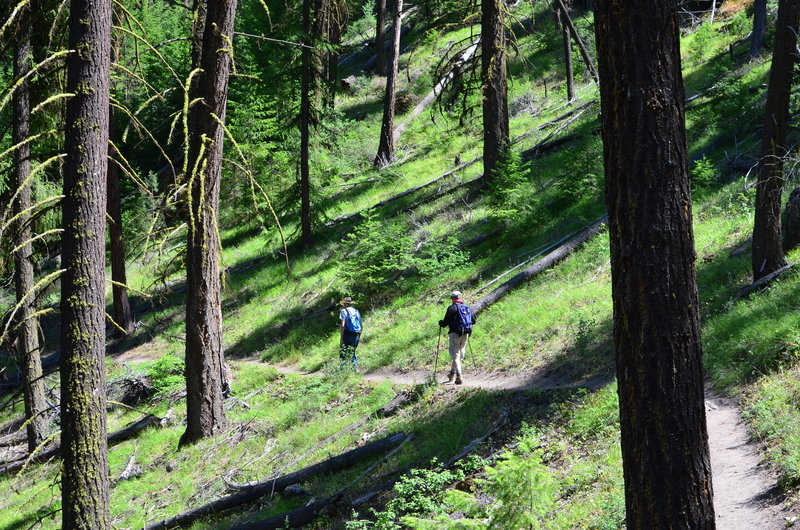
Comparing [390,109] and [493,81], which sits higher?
[493,81]

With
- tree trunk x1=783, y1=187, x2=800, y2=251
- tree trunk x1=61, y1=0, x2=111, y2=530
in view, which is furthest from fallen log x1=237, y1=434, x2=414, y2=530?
tree trunk x1=783, y1=187, x2=800, y2=251

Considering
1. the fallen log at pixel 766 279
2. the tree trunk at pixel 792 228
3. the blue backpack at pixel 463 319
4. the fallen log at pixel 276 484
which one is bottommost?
the fallen log at pixel 276 484

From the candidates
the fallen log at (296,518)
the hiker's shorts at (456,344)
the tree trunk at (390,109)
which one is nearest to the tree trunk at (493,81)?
the hiker's shorts at (456,344)

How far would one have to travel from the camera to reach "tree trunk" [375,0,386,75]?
3841cm

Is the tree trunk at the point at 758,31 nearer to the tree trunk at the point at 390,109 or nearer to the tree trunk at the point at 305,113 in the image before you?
the tree trunk at the point at 390,109

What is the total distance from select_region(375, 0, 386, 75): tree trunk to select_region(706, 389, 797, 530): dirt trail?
1330 inches

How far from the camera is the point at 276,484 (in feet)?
34.8

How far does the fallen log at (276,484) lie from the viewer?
1043 cm

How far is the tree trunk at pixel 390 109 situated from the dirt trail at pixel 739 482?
73.0ft

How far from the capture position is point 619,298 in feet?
14.6

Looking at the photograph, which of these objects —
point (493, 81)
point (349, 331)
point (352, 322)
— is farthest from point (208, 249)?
point (493, 81)

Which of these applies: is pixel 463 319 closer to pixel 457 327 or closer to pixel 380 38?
pixel 457 327

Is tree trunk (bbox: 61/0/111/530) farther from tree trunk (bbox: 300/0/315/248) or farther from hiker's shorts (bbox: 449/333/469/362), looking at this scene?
tree trunk (bbox: 300/0/315/248)

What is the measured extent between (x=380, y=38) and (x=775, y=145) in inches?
1223
